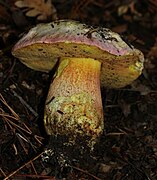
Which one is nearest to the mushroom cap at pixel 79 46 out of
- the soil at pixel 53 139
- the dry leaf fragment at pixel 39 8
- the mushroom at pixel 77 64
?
the mushroom at pixel 77 64

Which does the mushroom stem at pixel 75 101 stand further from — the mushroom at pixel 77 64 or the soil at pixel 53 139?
the soil at pixel 53 139

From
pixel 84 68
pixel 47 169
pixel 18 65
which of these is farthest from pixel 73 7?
pixel 47 169

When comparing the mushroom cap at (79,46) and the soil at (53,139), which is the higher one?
the mushroom cap at (79,46)

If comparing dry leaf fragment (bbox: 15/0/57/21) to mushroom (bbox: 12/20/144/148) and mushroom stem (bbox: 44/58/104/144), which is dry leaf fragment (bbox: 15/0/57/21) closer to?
mushroom (bbox: 12/20/144/148)

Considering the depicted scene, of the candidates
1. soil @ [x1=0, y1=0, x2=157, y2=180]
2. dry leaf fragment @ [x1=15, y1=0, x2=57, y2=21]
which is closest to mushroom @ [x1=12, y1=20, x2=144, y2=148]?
soil @ [x1=0, y1=0, x2=157, y2=180]

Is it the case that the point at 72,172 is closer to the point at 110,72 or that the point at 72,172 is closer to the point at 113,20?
the point at 110,72

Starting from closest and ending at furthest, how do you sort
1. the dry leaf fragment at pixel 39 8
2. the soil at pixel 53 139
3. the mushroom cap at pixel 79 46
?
the mushroom cap at pixel 79 46 < the soil at pixel 53 139 < the dry leaf fragment at pixel 39 8

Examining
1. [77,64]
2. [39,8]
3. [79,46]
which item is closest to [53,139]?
[77,64]
